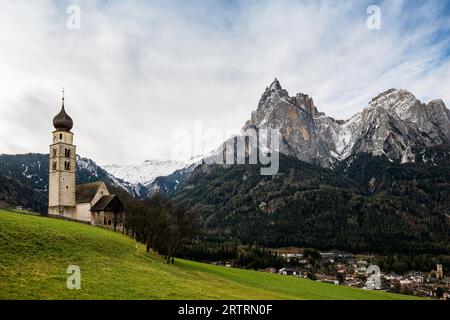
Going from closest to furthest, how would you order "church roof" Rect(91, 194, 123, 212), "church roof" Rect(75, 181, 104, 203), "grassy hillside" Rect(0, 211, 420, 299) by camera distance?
"grassy hillside" Rect(0, 211, 420, 299) < "church roof" Rect(91, 194, 123, 212) < "church roof" Rect(75, 181, 104, 203)

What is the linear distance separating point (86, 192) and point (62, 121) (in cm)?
1738

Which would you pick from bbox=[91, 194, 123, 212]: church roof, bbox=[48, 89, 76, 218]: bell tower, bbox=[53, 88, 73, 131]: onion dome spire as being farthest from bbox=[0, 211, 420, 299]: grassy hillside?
bbox=[53, 88, 73, 131]: onion dome spire

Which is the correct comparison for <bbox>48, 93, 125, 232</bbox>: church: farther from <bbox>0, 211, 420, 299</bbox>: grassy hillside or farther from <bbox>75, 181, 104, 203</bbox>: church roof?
<bbox>0, 211, 420, 299</bbox>: grassy hillside

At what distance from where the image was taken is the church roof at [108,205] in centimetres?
9934

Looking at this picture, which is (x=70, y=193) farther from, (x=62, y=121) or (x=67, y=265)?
(x=67, y=265)

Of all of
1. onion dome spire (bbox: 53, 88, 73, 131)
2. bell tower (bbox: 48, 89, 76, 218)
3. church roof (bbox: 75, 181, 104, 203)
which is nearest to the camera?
bell tower (bbox: 48, 89, 76, 218)

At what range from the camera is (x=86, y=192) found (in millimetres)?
105938

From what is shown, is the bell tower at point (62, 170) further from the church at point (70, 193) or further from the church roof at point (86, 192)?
the church roof at point (86, 192)

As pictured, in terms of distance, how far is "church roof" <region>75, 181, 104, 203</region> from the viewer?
103375 millimetres

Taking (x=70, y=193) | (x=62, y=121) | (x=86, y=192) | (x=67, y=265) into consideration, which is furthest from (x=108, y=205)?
(x=67, y=265)
